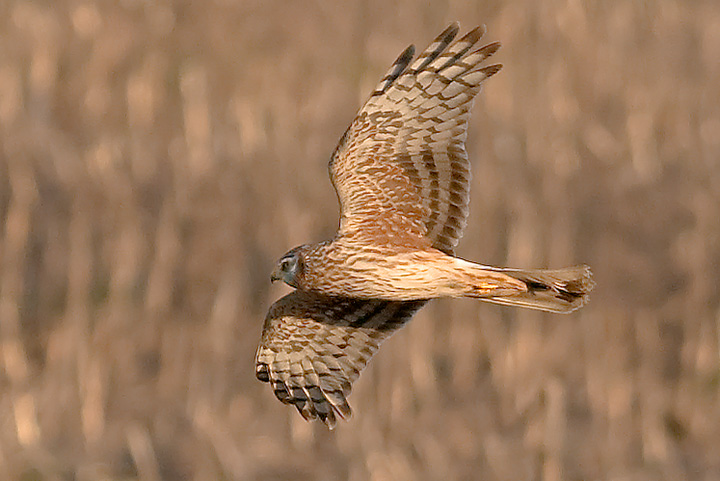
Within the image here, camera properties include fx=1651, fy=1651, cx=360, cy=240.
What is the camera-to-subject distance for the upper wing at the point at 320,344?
20.7ft

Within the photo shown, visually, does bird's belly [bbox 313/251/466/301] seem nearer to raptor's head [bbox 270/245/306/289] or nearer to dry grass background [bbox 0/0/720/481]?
raptor's head [bbox 270/245/306/289]

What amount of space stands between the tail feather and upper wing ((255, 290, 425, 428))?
0.69 m

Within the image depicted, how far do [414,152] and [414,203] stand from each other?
0.19 m

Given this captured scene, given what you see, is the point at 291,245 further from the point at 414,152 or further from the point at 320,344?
the point at 414,152

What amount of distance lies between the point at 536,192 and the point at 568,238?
0.37 metres

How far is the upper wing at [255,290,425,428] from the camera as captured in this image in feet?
20.7

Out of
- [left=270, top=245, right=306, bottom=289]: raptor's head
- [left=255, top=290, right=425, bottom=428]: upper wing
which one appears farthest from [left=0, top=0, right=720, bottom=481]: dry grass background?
[left=270, top=245, right=306, bottom=289]: raptor's head

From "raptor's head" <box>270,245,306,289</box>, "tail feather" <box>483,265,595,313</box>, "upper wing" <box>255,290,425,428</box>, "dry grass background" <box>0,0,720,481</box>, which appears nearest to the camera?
"tail feather" <box>483,265,595,313</box>

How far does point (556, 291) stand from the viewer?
228 inches

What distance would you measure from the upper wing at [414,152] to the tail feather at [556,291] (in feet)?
1.11

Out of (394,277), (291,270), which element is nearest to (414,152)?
(394,277)

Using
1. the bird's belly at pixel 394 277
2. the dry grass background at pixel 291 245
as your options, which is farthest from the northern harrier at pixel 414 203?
the dry grass background at pixel 291 245

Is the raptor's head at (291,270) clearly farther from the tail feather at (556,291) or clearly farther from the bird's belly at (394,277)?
the tail feather at (556,291)

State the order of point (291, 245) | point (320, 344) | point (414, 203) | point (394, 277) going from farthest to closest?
point (291, 245)
point (320, 344)
point (414, 203)
point (394, 277)
